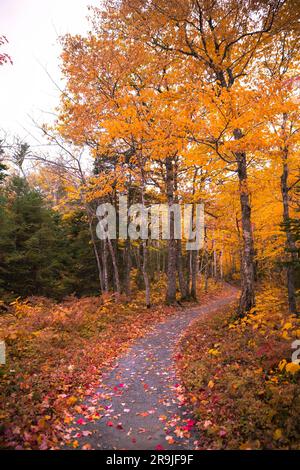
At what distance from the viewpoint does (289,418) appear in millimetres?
4398

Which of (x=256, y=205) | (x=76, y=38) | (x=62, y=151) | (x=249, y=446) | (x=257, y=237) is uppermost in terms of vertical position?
(x=76, y=38)

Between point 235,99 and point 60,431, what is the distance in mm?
8555

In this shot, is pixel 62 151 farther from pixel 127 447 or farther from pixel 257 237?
pixel 127 447

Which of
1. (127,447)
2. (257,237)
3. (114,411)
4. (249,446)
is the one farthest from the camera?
(257,237)

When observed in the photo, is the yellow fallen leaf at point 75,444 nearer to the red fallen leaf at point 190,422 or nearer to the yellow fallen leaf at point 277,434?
the red fallen leaf at point 190,422

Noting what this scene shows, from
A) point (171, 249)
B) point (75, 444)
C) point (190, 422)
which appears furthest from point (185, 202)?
point (75, 444)

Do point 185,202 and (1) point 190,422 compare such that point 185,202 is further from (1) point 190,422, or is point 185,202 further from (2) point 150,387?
(1) point 190,422

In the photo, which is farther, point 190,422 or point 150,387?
point 150,387

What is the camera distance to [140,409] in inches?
231

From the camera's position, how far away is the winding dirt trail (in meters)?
4.83

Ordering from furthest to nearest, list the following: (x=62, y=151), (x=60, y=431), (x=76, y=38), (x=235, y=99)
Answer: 1. (x=62, y=151)
2. (x=76, y=38)
3. (x=235, y=99)
4. (x=60, y=431)

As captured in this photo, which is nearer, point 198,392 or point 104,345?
point 198,392

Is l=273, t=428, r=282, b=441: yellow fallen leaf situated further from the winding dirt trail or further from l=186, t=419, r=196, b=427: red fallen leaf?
l=186, t=419, r=196, b=427: red fallen leaf
